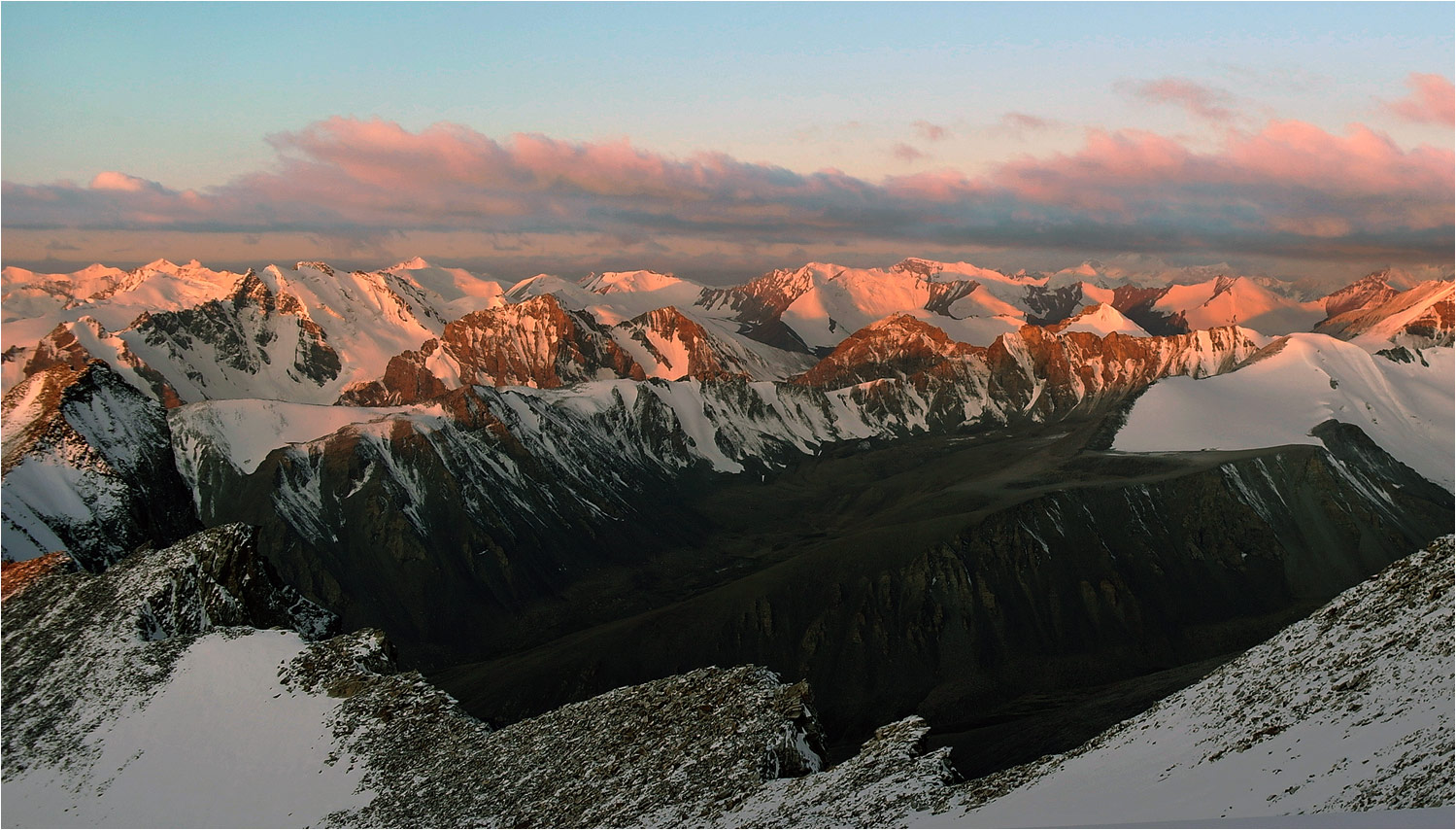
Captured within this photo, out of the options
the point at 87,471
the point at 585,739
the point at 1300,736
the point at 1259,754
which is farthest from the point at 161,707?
the point at 1300,736

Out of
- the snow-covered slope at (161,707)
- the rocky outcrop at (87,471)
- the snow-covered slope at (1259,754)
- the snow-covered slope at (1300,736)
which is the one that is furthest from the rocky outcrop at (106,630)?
the snow-covered slope at (1300,736)

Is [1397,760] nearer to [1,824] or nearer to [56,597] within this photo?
[1,824]

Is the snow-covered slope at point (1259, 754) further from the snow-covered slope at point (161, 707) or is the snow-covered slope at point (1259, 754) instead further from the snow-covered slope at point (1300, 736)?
the snow-covered slope at point (161, 707)

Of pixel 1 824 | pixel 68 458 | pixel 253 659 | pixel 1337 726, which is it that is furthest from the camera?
pixel 68 458

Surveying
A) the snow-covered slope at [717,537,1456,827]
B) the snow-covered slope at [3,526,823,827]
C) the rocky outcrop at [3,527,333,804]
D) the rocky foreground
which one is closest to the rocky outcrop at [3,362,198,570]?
the rocky foreground

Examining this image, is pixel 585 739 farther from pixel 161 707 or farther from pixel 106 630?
pixel 106 630

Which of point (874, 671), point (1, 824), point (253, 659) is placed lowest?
point (874, 671)

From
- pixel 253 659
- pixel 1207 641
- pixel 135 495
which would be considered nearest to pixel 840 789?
pixel 253 659
